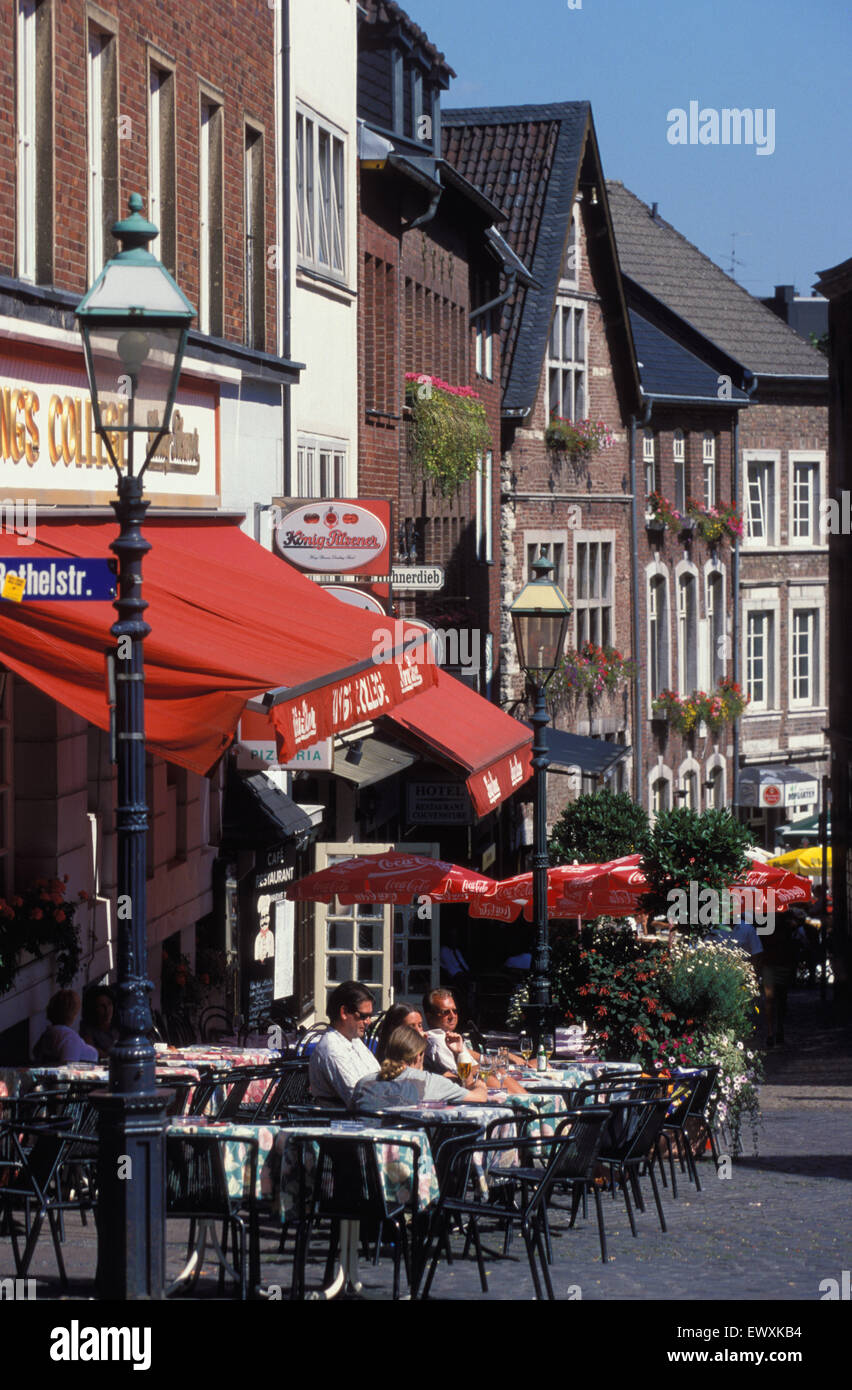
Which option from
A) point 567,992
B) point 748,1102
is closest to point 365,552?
point 567,992

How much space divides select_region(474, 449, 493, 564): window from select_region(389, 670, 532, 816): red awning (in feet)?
43.5

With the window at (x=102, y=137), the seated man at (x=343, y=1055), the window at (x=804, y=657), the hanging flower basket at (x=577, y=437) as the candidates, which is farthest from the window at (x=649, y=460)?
the seated man at (x=343, y=1055)

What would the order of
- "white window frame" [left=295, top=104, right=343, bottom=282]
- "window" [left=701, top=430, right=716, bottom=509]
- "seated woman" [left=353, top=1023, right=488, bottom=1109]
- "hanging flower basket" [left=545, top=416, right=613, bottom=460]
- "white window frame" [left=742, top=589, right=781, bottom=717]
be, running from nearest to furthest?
"seated woman" [left=353, top=1023, right=488, bottom=1109] < "white window frame" [left=295, top=104, right=343, bottom=282] < "hanging flower basket" [left=545, top=416, right=613, bottom=460] < "window" [left=701, top=430, right=716, bottom=509] < "white window frame" [left=742, top=589, right=781, bottom=717]

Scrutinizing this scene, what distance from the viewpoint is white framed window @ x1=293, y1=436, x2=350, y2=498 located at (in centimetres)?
2184

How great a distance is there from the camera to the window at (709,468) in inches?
1809

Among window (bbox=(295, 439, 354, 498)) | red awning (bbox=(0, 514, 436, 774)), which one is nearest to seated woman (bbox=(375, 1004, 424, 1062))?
red awning (bbox=(0, 514, 436, 774))

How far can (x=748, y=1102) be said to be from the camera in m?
14.6

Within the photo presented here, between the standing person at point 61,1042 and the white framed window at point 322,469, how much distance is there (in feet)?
31.0

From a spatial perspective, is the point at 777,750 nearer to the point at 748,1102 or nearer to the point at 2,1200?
the point at 748,1102

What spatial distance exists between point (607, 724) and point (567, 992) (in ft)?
81.4

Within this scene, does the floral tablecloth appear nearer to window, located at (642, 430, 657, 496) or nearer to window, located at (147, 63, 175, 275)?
window, located at (147, 63, 175, 275)

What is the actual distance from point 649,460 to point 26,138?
30.1m

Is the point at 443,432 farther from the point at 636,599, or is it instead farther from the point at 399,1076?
the point at 399,1076

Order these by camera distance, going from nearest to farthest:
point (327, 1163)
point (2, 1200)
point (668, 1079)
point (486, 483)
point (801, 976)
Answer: point (327, 1163), point (2, 1200), point (668, 1079), point (486, 483), point (801, 976)
